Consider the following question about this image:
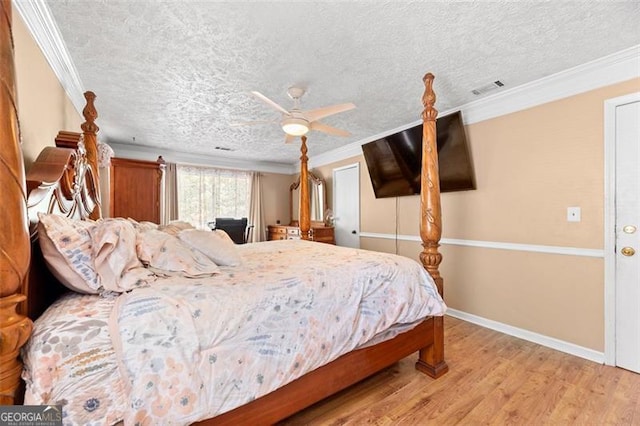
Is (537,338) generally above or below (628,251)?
below

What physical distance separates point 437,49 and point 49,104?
A: 2.92 metres

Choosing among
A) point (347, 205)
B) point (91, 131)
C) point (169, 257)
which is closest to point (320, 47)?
point (169, 257)

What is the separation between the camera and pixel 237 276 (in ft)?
4.72

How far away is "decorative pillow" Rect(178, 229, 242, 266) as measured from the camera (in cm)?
161

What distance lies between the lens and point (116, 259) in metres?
1.21

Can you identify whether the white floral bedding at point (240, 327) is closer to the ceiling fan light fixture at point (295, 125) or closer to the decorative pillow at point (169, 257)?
the decorative pillow at point (169, 257)

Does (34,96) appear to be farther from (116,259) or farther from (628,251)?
(628,251)

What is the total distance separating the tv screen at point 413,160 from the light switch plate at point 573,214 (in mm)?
841

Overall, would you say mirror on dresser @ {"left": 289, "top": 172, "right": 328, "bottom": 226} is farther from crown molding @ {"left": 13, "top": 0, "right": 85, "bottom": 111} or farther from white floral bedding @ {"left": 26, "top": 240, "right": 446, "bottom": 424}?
crown molding @ {"left": 13, "top": 0, "right": 85, "bottom": 111}

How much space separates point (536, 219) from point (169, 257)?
3.13 meters

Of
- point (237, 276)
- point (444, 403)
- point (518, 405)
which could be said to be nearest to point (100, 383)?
point (237, 276)

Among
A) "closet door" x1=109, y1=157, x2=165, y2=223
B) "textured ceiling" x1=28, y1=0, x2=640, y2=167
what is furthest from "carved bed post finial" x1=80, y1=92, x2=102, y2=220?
"closet door" x1=109, y1=157, x2=165, y2=223

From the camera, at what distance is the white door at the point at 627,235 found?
2.01m

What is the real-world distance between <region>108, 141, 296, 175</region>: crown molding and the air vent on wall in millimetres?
4454
